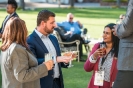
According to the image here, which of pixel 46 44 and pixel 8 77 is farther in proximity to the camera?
pixel 46 44

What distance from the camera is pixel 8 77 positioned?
3.58m

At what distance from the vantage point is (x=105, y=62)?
489cm

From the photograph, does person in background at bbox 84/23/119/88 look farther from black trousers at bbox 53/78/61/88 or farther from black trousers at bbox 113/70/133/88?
black trousers at bbox 113/70/133/88

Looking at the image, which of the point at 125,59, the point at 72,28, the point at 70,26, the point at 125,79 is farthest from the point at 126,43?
the point at 70,26

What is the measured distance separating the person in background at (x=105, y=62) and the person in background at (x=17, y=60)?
136cm

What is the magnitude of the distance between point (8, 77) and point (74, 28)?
27.6 feet

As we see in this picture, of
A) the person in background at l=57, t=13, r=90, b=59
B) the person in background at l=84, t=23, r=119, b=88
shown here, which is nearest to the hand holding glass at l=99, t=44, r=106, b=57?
the person in background at l=84, t=23, r=119, b=88

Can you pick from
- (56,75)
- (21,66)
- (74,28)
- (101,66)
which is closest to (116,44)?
(101,66)

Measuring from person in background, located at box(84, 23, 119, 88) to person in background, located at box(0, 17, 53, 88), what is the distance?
1.36m

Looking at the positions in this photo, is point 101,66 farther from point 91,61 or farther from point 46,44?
point 46,44

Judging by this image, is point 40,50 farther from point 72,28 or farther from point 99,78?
point 72,28

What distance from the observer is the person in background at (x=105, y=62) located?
4.84 m

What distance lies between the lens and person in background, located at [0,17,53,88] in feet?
11.5

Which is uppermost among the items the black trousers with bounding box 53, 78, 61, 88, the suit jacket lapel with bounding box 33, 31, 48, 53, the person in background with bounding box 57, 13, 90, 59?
the suit jacket lapel with bounding box 33, 31, 48, 53
